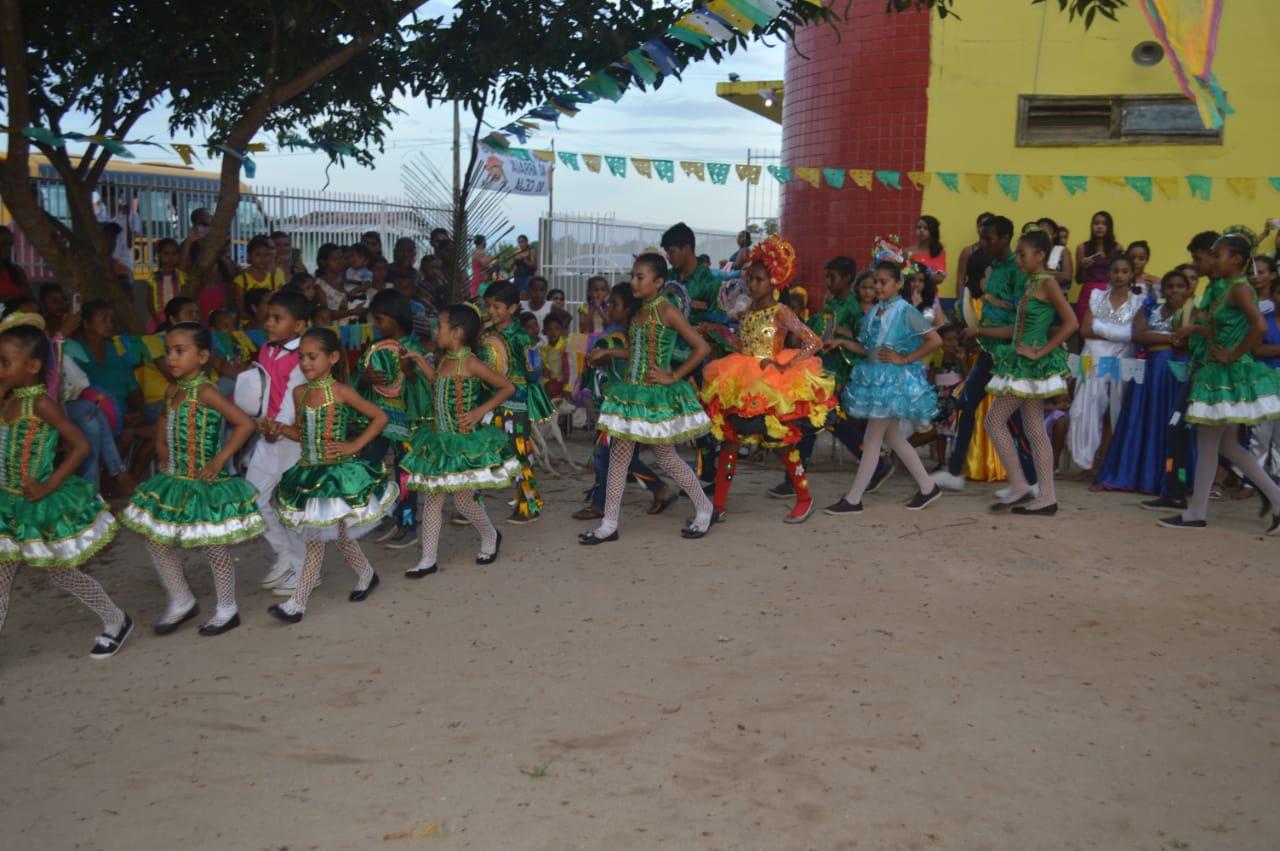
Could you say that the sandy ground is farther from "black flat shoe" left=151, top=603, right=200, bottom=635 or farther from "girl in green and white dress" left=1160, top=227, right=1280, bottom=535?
"girl in green and white dress" left=1160, top=227, right=1280, bottom=535

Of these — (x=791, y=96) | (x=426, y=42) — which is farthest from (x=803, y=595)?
(x=791, y=96)

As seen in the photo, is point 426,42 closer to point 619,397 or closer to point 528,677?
point 619,397

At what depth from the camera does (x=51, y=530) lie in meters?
5.16

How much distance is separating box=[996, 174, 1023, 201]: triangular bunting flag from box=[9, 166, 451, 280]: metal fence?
220 inches

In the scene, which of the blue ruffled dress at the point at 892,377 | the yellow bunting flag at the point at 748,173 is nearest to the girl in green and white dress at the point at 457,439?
the blue ruffled dress at the point at 892,377

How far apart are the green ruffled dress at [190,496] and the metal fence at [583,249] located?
492 inches

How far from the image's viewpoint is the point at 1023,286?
8188mm

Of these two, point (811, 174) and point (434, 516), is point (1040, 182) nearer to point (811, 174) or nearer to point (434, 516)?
point (811, 174)

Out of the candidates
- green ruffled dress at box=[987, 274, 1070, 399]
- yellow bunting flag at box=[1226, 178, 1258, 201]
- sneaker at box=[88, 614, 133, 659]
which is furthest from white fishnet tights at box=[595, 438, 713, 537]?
yellow bunting flag at box=[1226, 178, 1258, 201]

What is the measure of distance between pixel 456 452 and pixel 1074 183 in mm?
7849

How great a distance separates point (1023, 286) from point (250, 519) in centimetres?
526

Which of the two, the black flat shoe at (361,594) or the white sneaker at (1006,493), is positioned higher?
the white sneaker at (1006,493)

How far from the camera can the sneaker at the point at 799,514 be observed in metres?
7.93

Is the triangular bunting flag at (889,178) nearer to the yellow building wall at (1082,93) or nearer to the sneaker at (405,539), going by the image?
the yellow building wall at (1082,93)
